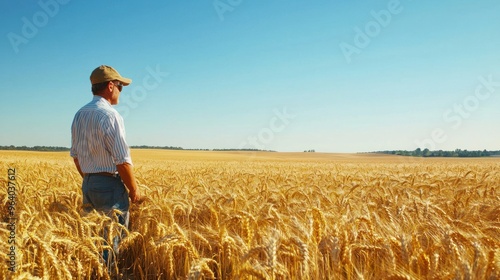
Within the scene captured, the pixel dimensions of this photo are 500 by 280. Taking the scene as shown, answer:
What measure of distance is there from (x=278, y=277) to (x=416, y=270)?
82 cm

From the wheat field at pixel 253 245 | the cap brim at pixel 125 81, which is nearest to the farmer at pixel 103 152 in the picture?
the cap brim at pixel 125 81

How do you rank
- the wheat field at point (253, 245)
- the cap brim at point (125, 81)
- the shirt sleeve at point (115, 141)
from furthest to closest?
the cap brim at point (125, 81), the shirt sleeve at point (115, 141), the wheat field at point (253, 245)

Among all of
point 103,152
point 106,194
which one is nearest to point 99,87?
point 103,152

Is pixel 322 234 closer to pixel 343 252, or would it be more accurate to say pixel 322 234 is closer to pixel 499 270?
pixel 343 252

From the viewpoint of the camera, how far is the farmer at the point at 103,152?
3094 mm

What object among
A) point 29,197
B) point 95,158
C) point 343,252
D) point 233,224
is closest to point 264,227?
point 233,224

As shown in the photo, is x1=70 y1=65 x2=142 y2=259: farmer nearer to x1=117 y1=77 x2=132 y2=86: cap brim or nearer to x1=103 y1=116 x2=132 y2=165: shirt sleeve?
x1=103 y1=116 x2=132 y2=165: shirt sleeve

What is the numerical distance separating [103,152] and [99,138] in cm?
13

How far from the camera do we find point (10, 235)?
2.20 metres

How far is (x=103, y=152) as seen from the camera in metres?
3.16

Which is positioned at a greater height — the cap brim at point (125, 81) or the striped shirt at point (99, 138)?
the cap brim at point (125, 81)

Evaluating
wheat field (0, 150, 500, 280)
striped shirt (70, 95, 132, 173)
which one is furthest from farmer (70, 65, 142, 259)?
wheat field (0, 150, 500, 280)

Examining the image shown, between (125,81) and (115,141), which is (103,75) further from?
(115,141)

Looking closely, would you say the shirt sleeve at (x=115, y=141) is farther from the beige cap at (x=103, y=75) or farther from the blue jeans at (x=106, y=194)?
the beige cap at (x=103, y=75)
